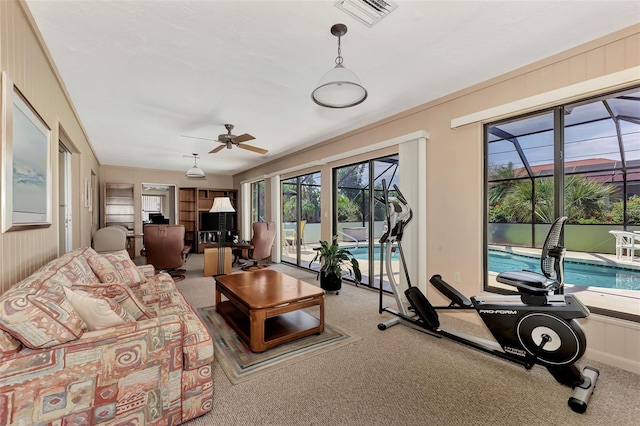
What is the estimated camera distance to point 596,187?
8.07 feet

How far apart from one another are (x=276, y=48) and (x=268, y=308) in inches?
85.7

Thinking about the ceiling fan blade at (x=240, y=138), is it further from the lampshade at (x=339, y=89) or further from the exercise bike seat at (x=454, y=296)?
the exercise bike seat at (x=454, y=296)

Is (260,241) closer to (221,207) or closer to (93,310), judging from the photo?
(221,207)

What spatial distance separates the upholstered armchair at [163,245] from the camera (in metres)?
4.70

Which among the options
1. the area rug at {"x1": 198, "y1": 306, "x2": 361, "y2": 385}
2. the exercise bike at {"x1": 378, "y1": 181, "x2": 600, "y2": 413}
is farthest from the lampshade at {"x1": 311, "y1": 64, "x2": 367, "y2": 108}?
the area rug at {"x1": 198, "y1": 306, "x2": 361, "y2": 385}

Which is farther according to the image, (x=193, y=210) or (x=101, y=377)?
(x=193, y=210)

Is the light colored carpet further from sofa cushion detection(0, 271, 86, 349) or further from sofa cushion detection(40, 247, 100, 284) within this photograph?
sofa cushion detection(40, 247, 100, 284)

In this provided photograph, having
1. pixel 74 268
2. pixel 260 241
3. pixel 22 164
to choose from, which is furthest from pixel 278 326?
pixel 260 241

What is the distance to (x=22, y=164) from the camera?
1.78m

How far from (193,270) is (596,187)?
629cm

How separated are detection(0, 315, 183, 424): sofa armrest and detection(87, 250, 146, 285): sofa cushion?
1361mm

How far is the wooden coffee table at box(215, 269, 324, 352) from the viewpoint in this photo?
2.39 m

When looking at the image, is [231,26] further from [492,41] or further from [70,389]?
[70,389]

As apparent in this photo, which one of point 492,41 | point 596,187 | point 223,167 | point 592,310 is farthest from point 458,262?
point 223,167
